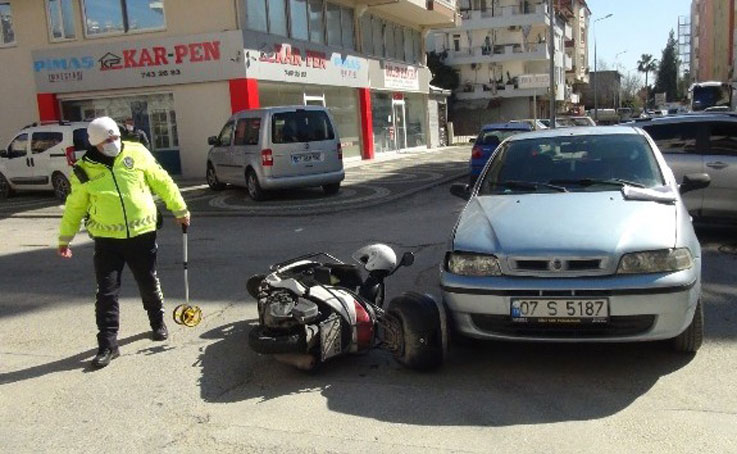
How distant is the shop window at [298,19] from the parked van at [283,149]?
25.4 ft

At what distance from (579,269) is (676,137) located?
5.78m

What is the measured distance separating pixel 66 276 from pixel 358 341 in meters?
5.08

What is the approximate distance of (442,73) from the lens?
60562 millimetres

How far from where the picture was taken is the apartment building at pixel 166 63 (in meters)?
19.2

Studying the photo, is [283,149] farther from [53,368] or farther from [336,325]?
[336,325]

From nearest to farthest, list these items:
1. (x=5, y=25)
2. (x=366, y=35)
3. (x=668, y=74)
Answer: (x=5, y=25) → (x=366, y=35) → (x=668, y=74)

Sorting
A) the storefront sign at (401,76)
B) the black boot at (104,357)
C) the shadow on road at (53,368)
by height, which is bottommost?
the shadow on road at (53,368)

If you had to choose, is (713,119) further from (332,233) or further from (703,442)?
(703,442)

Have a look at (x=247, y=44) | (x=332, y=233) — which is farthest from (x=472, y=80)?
(x=332, y=233)

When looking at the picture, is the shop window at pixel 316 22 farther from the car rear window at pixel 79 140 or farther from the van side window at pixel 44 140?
the van side window at pixel 44 140

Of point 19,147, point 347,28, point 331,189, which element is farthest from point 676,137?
point 347,28

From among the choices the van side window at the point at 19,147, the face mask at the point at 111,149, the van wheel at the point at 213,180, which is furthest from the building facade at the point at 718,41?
the face mask at the point at 111,149

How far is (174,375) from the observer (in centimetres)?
484

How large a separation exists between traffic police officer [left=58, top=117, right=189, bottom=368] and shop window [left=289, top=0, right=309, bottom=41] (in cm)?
1774
